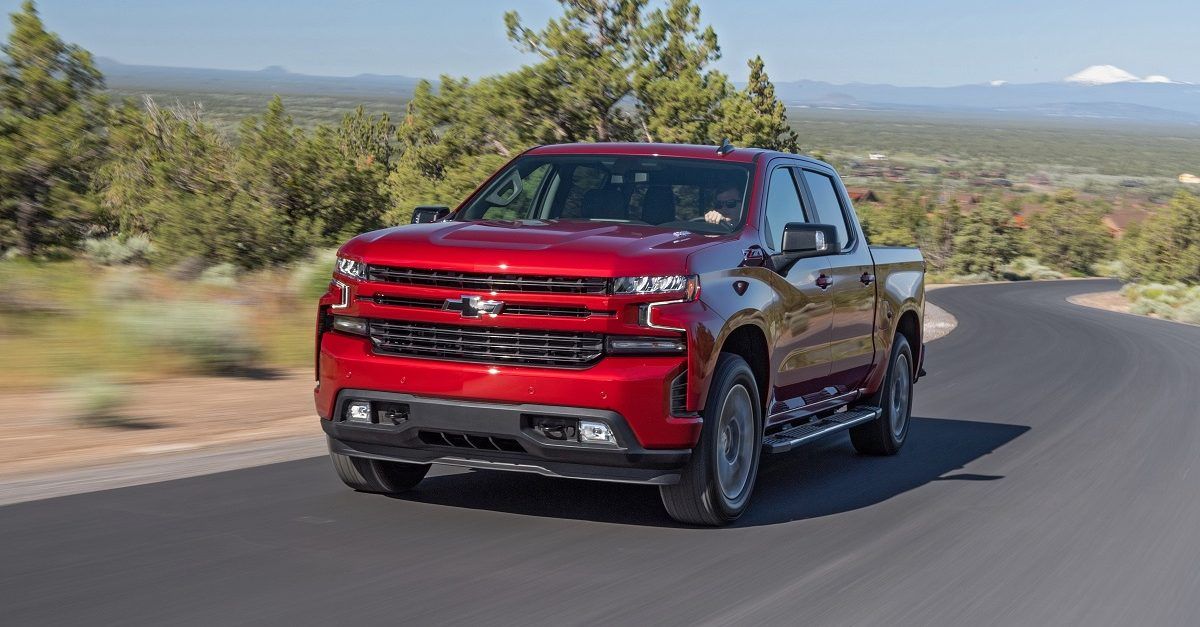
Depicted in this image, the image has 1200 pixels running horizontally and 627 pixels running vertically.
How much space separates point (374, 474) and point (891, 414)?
4218 millimetres

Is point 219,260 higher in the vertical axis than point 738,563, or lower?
lower

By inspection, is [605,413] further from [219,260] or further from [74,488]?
[219,260]

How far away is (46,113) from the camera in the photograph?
940 inches

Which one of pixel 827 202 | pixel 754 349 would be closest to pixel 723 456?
pixel 754 349

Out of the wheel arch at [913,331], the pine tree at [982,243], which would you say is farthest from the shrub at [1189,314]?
the wheel arch at [913,331]

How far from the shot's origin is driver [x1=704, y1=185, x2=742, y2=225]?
24.1 ft

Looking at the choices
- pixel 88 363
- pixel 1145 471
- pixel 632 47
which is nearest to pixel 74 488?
pixel 88 363

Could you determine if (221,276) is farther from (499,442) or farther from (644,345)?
(644,345)

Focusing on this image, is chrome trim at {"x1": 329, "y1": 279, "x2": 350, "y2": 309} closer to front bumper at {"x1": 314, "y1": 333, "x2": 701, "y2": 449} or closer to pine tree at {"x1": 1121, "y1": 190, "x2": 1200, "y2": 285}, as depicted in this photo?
front bumper at {"x1": 314, "y1": 333, "x2": 701, "y2": 449}

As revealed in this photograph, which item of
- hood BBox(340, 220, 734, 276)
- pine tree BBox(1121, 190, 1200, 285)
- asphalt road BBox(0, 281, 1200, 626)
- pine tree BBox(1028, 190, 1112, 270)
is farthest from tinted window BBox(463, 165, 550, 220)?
pine tree BBox(1028, 190, 1112, 270)

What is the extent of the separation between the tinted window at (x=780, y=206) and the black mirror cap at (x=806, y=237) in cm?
21

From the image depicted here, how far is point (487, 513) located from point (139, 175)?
32.2 metres

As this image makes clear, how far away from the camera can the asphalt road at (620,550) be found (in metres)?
5.13

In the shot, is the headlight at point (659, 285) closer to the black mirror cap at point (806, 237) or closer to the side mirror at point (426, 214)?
the black mirror cap at point (806, 237)
